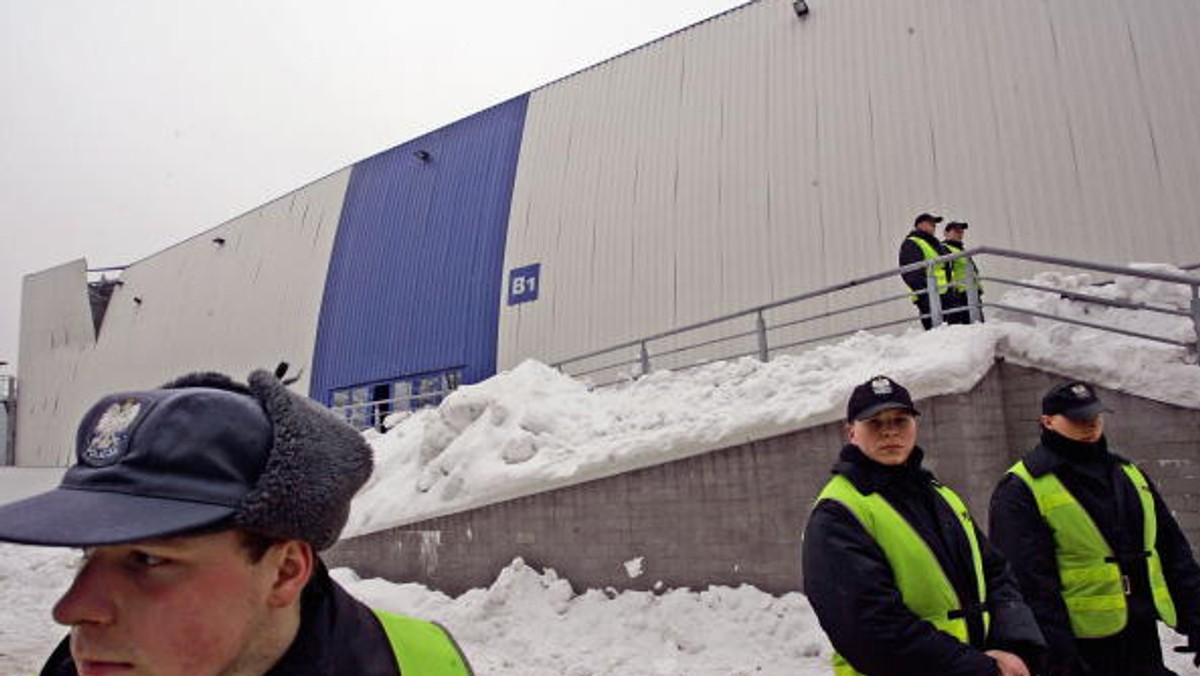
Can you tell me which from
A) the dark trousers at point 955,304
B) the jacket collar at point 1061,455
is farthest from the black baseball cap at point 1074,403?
the dark trousers at point 955,304

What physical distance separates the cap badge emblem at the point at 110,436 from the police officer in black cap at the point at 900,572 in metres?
2.32

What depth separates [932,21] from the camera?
1438cm

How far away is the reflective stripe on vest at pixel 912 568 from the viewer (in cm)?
276

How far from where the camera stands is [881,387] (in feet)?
10.3

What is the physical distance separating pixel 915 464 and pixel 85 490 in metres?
2.81

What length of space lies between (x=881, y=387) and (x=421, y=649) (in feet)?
7.46

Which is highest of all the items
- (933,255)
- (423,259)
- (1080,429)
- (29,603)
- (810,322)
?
(423,259)

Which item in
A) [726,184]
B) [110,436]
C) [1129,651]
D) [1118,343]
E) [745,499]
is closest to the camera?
[110,436]

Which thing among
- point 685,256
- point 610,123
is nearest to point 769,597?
point 685,256

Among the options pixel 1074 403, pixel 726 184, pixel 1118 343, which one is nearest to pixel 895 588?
pixel 1074 403

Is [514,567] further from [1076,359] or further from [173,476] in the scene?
[173,476]

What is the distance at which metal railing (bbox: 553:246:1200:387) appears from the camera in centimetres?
756

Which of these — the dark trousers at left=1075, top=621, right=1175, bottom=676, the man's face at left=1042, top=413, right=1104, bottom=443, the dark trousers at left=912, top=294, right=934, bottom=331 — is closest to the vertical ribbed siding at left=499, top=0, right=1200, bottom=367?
the dark trousers at left=912, top=294, right=934, bottom=331

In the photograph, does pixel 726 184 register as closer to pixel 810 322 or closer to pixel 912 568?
pixel 810 322
